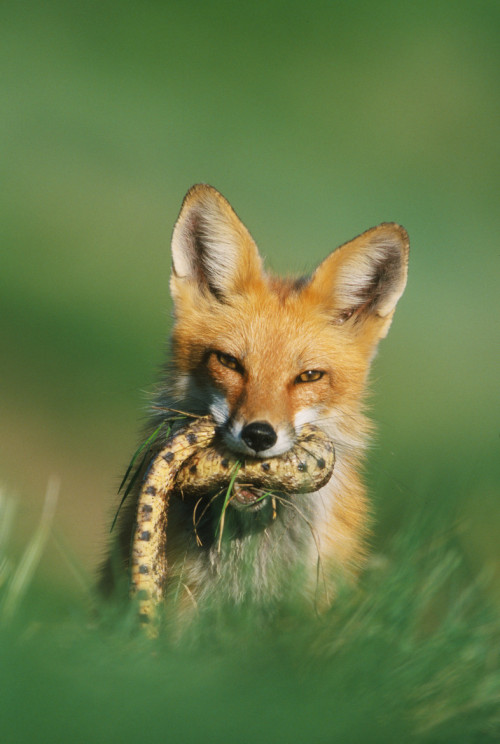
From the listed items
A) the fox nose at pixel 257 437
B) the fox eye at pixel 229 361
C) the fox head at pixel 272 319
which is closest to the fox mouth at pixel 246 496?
the fox nose at pixel 257 437

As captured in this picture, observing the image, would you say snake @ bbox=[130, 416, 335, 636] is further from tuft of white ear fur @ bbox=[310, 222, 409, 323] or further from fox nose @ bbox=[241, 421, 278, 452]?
tuft of white ear fur @ bbox=[310, 222, 409, 323]

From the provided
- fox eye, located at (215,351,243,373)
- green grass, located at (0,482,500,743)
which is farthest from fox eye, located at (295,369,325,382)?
green grass, located at (0,482,500,743)

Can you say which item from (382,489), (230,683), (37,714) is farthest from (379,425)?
(37,714)

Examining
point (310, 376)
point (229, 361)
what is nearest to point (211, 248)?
point (229, 361)

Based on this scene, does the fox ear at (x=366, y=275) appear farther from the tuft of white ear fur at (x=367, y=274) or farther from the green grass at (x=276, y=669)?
the green grass at (x=276, y=669)

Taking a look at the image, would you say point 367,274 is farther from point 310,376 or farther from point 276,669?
point 276,669

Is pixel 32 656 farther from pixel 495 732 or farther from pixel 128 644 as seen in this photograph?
pixel 495 732

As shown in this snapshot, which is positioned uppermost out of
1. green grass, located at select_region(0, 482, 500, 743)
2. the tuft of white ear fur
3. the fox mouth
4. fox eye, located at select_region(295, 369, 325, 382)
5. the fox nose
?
the tuft of white ear fur

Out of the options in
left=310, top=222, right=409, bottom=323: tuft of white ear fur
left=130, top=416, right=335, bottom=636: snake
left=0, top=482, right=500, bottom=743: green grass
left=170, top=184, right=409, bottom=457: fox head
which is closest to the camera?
left=0, top=482, right=500, bottom=743: green grass
